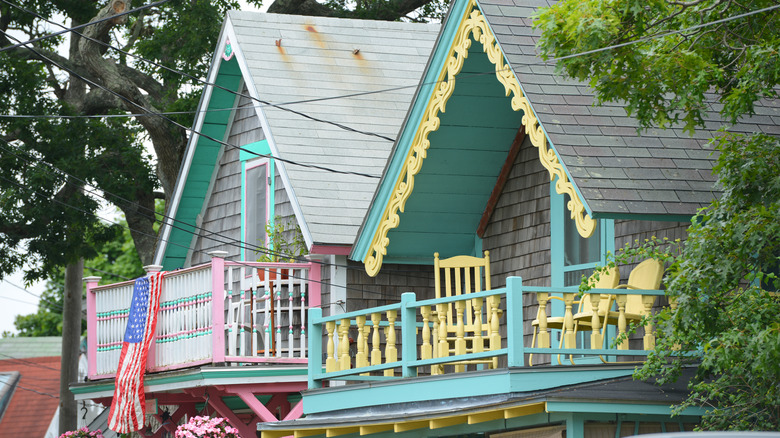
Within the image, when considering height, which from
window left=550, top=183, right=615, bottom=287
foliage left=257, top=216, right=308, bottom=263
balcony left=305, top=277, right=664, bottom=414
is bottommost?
balcony left=305, top=277, right=664, bottom=414

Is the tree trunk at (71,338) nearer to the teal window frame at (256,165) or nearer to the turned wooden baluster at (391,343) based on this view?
the teal window frame at (256,165)

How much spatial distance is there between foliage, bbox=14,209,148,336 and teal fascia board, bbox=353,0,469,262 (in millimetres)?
37051

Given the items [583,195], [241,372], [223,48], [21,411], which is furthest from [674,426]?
[21,411]

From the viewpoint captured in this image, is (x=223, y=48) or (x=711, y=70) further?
(x=223, y=48)

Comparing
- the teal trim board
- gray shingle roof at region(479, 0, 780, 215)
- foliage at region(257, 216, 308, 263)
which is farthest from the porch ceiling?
the teal trim board

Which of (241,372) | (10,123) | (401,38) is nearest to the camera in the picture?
(241,372)

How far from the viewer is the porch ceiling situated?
1368 centimetres

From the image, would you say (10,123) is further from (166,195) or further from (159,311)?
(159,311)

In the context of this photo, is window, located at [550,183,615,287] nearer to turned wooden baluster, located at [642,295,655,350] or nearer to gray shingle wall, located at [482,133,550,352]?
gray shingle wall, located at [482,133,550,352]

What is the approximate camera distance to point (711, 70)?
34.8 ft

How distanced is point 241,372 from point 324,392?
2.37m

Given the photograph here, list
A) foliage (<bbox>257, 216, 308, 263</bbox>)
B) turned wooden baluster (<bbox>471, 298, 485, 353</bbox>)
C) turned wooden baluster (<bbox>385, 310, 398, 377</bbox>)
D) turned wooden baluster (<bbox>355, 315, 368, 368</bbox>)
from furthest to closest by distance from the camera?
foliage (<bbox>257, 216, 308, 263</bbox>), turned wooden baluster (<bbox>355, 315, 368, 368</bbox>), turned wooden baluster (<bbox>385, 310, 398, 377</bbox>), turned wooden baluster (<bbox>471, 298, 485, 353</bbox>)

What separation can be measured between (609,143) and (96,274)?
140 ft

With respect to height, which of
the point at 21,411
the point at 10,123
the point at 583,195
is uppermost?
the point at 10,123
